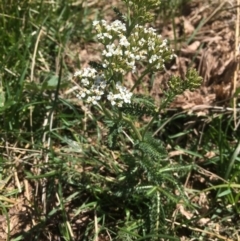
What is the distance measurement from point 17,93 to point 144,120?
78cm

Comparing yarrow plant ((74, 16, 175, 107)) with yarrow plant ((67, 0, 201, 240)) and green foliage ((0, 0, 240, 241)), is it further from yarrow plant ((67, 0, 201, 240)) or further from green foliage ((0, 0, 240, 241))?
green foliage ((0, 0, 240, 241))

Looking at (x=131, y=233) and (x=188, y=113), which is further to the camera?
(x=188, y=113)

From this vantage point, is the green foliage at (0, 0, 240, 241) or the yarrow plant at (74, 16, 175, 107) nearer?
the yarrow plant at (74, 16, 175, 107)

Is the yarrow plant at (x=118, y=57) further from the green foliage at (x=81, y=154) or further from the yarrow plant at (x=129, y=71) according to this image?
the green foliage at (x=81, y=154)

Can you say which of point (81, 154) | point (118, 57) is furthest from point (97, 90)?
point (81, 154)

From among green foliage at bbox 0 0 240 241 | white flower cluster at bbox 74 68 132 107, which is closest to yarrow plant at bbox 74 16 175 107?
white flower cluster at bbox 74 68 132 107

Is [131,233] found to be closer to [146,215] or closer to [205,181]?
[146,215]

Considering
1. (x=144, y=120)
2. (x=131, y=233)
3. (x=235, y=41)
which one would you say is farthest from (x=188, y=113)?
(x=131, y=233)

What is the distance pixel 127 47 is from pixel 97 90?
0.22 meters

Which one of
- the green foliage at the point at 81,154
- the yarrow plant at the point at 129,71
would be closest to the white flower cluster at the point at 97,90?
the yarrow plant at the point at 129,71

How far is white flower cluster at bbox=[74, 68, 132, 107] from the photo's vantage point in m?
2.28

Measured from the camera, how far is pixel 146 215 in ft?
9.30

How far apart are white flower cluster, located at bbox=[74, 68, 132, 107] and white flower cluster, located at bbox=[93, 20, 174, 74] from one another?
0.23 feet

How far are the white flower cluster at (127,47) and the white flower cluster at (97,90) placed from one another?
0.23ft
